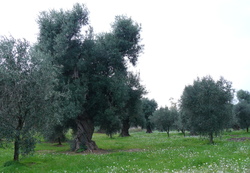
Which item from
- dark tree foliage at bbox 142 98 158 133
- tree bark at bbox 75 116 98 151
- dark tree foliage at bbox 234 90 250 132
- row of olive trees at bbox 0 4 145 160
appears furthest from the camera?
dark tree foliage at bbox 142 98 158 133

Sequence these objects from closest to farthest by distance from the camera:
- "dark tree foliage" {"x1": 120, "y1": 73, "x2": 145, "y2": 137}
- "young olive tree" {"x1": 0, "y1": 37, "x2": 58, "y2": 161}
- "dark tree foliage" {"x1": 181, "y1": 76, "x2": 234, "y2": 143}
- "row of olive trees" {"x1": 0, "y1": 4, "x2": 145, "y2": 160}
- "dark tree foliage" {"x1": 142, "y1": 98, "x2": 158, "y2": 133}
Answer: "young olive tree" {"x1": 0, "y1": 37, "x2": 58, "y2": 161} → "row of olive trees" {"x1": 0, "y1": 4, "x2": 145, "y2": 160} → "dark tree foliage" {"x1": 181, "y1": 76, "x2": 234, "y2": 143} → "dark tree foliage" {"x1": 120, "y1": 73, "x2": 145, "y2": 137} → "dark tree foliage" {"x1": 142, "y1": 98, "x2": 158, "y2": 133}

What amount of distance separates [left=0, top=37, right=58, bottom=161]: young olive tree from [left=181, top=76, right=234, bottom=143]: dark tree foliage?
19238 millimetres

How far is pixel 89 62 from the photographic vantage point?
2802 centimetres

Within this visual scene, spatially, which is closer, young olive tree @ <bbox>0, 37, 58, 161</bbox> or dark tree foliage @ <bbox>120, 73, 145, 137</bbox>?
young olive tree @ <bbox>0, 37, 58, 161</bbox>

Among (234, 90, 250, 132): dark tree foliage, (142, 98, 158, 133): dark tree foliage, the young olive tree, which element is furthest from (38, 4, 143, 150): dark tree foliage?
(142, 98, 158, 133): dark tree foliage

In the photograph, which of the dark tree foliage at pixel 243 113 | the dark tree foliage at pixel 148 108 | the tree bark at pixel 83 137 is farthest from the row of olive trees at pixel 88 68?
the dark tree foliage at pixel 148 108

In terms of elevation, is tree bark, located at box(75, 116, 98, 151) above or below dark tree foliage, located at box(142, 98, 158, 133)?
below

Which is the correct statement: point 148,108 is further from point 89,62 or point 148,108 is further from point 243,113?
point 89,62

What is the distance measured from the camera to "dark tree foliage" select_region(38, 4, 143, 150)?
2644cm

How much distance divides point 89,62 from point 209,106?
1548 cm

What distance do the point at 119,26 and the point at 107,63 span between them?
5060mm

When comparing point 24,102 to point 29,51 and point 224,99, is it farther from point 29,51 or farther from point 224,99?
point 224,99

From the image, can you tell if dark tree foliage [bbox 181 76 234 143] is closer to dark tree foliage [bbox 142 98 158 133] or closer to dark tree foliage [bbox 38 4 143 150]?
dark tree foliage [bbox 38 4 143 150]

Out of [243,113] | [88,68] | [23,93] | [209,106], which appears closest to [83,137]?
[88,68]
